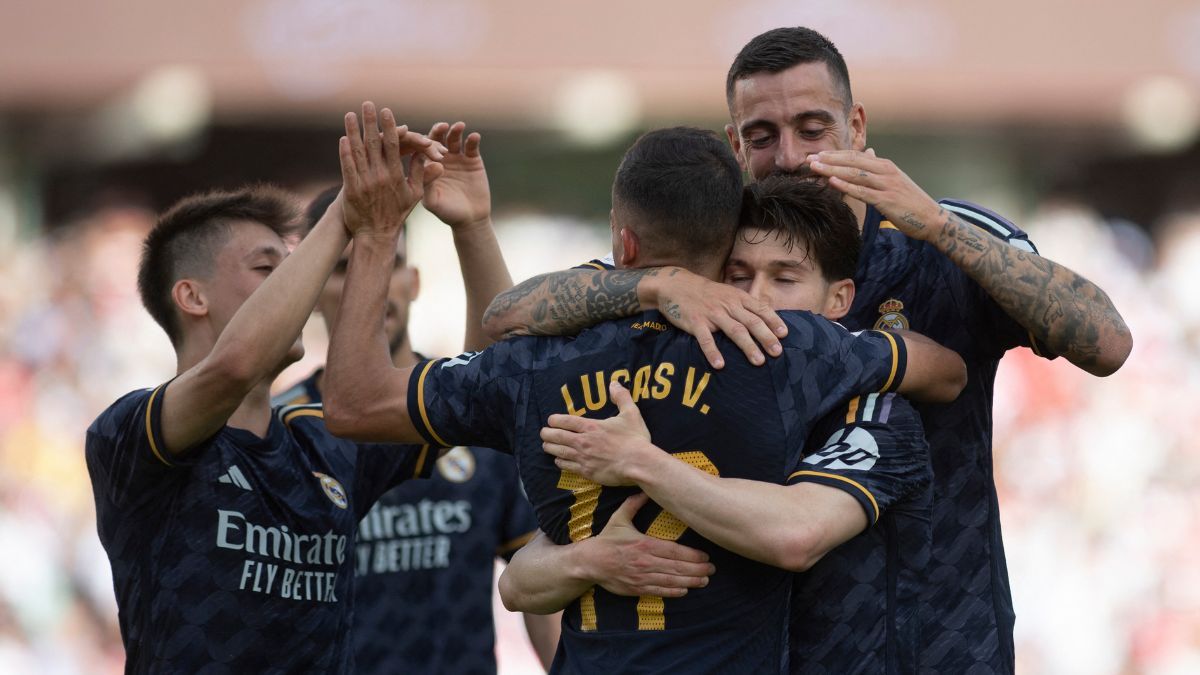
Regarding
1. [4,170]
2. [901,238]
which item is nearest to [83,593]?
[4,170]

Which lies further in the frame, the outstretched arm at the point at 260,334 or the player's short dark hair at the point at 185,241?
the player's short dark hair at the point at 185,241

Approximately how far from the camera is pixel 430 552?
5.00 m

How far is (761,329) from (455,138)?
3.96 feet

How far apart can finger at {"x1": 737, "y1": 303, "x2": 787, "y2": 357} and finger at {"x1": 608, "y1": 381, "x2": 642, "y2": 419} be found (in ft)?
0.89

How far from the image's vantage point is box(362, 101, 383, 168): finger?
3220mm

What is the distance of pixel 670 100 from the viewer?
38.5 feet

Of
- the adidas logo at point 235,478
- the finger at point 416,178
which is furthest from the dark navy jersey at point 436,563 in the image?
the finger at point 416,178

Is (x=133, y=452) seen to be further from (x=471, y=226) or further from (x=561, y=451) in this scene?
(x=561, y=451)

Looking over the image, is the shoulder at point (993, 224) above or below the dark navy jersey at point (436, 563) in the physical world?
above

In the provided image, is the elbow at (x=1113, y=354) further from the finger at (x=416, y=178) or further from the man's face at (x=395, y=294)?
the man's face at (x=395, y=294)

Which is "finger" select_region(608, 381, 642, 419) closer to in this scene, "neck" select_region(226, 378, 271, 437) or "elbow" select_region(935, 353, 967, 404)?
"elbow" select_region(935, 353, 967, 404)

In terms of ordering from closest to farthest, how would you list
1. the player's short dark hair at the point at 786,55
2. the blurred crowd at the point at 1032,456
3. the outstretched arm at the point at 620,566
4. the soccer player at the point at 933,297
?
the outstretched arm at the point at 620,566
the soccer player at the point at 933,297
the player's short dark hair at the point at 786,55
the blurred crowd at the point at 1032,456

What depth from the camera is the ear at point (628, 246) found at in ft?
9.75

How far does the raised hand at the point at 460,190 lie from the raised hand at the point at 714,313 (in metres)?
0.98
